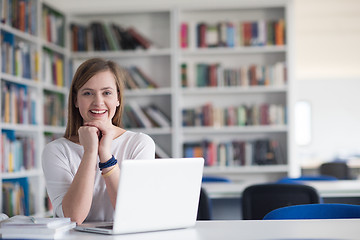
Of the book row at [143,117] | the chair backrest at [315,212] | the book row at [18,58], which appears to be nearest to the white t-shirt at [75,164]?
the chair backrest at [315,212]


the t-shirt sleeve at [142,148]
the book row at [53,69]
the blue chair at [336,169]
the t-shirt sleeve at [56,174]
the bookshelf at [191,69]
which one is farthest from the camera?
the blue chair at [336,169]

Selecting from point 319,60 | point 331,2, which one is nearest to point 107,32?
point 331,2

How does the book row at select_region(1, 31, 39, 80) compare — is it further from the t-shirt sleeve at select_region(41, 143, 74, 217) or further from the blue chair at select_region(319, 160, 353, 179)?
the blue chair at select_region(319, 160, 353, 179)

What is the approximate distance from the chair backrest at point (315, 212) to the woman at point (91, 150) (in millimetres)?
495

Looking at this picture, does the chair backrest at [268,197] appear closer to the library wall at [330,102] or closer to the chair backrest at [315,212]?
the chair backrest at [315,212]

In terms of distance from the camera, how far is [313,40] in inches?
315


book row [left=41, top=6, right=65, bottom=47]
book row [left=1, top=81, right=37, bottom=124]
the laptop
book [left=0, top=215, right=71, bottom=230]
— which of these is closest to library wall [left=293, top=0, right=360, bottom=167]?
book row [left=41, top=6, right=65, bottom=47]

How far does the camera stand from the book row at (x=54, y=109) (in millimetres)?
5027

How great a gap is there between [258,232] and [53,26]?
413 centimetres

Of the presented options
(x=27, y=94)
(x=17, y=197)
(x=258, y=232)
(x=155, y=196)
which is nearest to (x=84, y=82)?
(x=155, y=196)

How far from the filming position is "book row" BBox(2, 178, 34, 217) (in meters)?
4.31

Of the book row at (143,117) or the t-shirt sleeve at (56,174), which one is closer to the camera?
the t-shirt sleeve at (56,174)

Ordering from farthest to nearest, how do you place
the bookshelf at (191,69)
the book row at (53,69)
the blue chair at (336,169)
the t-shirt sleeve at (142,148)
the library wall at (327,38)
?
the blue chair at (336,169)
the library wall at (327,38)
the bookshelf at (191,69)
the book row at (53,69)
the t-shirt sleeve at (142,148)

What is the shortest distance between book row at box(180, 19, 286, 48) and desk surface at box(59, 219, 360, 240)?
389 centimetres
